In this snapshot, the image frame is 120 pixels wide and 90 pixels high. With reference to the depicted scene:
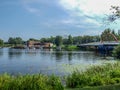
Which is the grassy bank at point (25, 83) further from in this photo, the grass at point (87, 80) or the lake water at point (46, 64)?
the lake water at point (46, 64)

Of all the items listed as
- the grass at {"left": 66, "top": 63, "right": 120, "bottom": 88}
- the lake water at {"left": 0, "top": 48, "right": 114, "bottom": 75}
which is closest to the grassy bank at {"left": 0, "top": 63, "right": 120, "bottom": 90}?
the grass at {"left": 66, "top": 63, "right": 120, "bottom": 88}

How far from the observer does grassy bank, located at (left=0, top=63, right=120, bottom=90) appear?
21094 millimetres

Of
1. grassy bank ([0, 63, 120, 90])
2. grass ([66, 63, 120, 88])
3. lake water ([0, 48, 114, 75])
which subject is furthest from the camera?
lake water ([0, 48, 114, 75])

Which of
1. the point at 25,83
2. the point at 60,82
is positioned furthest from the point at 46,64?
the point at 25,83

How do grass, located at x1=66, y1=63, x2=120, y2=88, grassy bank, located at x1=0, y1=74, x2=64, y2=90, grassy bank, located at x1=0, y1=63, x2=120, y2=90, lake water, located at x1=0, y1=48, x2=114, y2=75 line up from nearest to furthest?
grassy bank, located at x1=0, y1=74, x2=64, y2=90, grassy bank, located at x1=0, y1=63, x2=120, y2=90, grass, located at x1=66, y1=63, x2=120, y2=88, lake water, located at x1=0, y1=48, x2=114, y2=75

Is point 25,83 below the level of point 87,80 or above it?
above

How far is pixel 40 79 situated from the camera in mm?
21969

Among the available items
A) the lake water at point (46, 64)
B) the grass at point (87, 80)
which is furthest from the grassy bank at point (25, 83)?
the lake water at point (46, 64)

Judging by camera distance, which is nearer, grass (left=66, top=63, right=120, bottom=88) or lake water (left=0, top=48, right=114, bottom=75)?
grass (left=66, top=63, right=120, bottom=88)

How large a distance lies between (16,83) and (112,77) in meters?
11.3

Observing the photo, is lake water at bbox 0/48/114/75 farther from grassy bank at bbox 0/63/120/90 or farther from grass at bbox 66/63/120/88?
grassy bank at bbox 0/63/120/90

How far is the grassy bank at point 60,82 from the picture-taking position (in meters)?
21.1

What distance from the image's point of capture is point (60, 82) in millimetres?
23328

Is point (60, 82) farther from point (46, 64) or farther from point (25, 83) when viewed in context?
point (46, 64)
